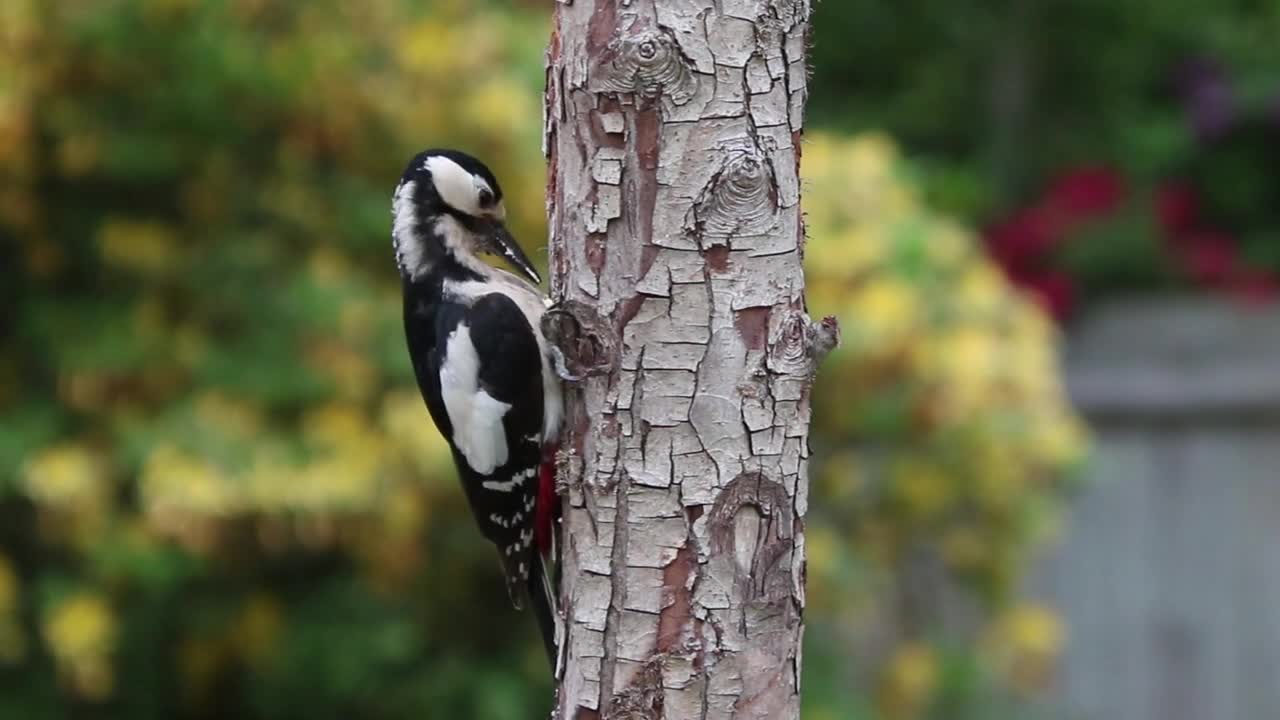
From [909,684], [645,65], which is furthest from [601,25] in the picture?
[909,684]

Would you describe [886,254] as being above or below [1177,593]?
above

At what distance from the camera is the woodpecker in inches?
103

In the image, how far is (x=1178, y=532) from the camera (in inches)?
247

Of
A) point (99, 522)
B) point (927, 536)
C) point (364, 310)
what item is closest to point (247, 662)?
point (99, 522)

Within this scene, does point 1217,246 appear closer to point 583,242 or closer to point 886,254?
point 886,254

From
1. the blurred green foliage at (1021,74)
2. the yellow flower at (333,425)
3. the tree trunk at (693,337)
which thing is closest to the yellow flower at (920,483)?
the yellow flower at (333,425)

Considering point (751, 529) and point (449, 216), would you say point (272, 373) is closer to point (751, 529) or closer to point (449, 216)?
point (449, 216)

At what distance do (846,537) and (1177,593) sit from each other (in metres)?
2.11

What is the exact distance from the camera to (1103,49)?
6953 mm

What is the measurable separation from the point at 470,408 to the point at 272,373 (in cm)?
134

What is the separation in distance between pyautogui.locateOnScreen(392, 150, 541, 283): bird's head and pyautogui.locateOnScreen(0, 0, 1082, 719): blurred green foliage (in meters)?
0.96

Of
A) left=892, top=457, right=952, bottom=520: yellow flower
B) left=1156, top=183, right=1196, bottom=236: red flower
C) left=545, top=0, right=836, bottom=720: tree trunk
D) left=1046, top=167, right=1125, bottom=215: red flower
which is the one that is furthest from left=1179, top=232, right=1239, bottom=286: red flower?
left=545, top=0, right=836, bottom=720: tree trunk

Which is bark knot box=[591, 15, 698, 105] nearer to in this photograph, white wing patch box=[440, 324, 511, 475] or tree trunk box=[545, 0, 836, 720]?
tree trunk box=[545, 0, 836, 720]

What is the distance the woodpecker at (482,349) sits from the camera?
103 inches
